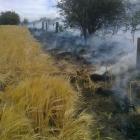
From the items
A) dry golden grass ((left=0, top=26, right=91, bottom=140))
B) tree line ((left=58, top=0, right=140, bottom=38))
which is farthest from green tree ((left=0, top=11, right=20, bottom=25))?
dry golden grass ((left=0, top=26, right=91, bottom=140))

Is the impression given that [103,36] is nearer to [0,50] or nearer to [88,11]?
[88,11]

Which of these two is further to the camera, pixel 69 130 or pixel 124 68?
pixel 124 68

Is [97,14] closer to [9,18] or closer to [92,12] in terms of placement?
[92,12]

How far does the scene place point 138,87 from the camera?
6.55 m

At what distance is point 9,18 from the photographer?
45.3 metres

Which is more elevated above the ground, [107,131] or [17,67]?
[17,67]

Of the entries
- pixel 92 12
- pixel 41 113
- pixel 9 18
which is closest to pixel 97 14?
pixel 92 12

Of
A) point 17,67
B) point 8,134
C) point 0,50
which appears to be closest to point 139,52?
point 17,67

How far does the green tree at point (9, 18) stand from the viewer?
148 ft

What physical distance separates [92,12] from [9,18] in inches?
1204

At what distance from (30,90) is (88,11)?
11.2m

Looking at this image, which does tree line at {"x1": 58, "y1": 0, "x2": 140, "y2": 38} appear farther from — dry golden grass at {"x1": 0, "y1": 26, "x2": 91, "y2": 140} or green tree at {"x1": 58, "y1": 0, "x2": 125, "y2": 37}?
A: dry golden grass at {"x1": 0, "y1": 26, "x2": 91, "y2": 140}

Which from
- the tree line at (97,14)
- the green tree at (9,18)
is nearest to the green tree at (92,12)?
the tree line at (97,14)

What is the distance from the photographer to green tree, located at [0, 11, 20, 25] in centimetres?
4500
